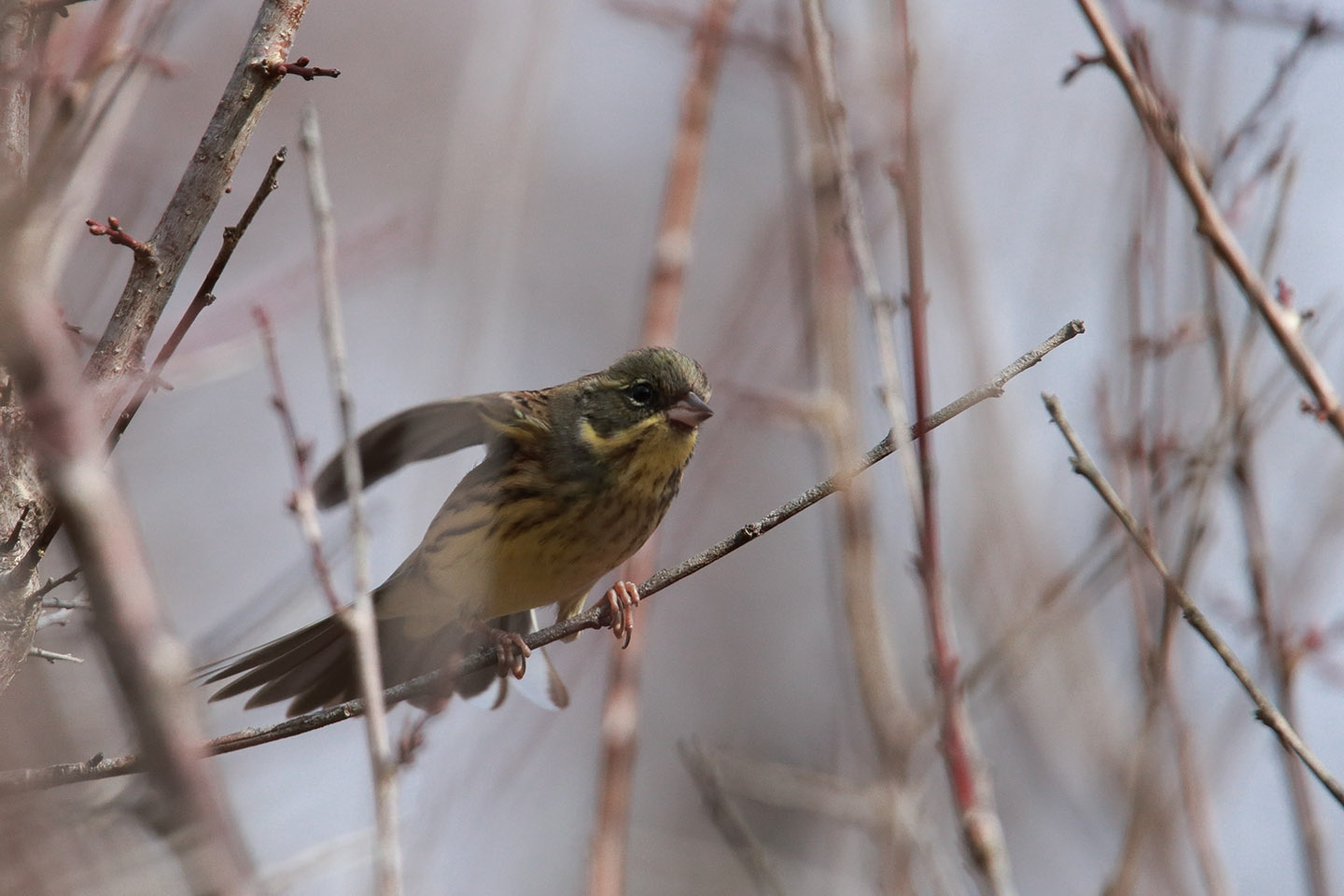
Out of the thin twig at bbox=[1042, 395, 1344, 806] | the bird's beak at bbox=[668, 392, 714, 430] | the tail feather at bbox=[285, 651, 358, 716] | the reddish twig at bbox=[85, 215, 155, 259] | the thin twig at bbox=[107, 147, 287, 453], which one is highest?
the bird's beak at bbox=[668, 392, 714, 430]

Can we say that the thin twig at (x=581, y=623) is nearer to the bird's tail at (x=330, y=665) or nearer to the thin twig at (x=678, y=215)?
the thin twig at (x=678, y=215)

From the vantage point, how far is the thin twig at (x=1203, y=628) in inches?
106

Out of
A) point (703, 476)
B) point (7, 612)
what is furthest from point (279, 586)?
point (703, 476)

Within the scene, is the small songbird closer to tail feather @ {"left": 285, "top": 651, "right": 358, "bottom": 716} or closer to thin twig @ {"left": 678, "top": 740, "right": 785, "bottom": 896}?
tail feather @ {"left": 285, "top": 651, "right": 358, "bottom": 716}

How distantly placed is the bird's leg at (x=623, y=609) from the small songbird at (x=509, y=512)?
36 cm

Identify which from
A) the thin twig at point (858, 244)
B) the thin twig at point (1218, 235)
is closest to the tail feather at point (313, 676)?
the thin twig at point (858, 244)

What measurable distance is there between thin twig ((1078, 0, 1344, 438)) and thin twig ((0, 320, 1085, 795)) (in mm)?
797

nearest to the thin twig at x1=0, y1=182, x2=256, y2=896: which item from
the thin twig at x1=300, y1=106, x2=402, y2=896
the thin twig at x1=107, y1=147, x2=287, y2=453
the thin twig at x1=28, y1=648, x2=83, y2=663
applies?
the thin twig at x1=300, y1=106, x2=402, y2=896

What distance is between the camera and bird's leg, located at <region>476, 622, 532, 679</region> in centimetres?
454

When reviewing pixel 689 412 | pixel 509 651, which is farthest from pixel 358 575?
pixel 689 412

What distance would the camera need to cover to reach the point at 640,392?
17.0ft

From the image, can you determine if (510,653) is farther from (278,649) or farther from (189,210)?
(189,210)

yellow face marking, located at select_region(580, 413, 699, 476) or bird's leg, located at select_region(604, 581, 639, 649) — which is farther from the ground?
yellow face marking, located at select_region(580, 413, 699, 476)

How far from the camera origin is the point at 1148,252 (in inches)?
158
